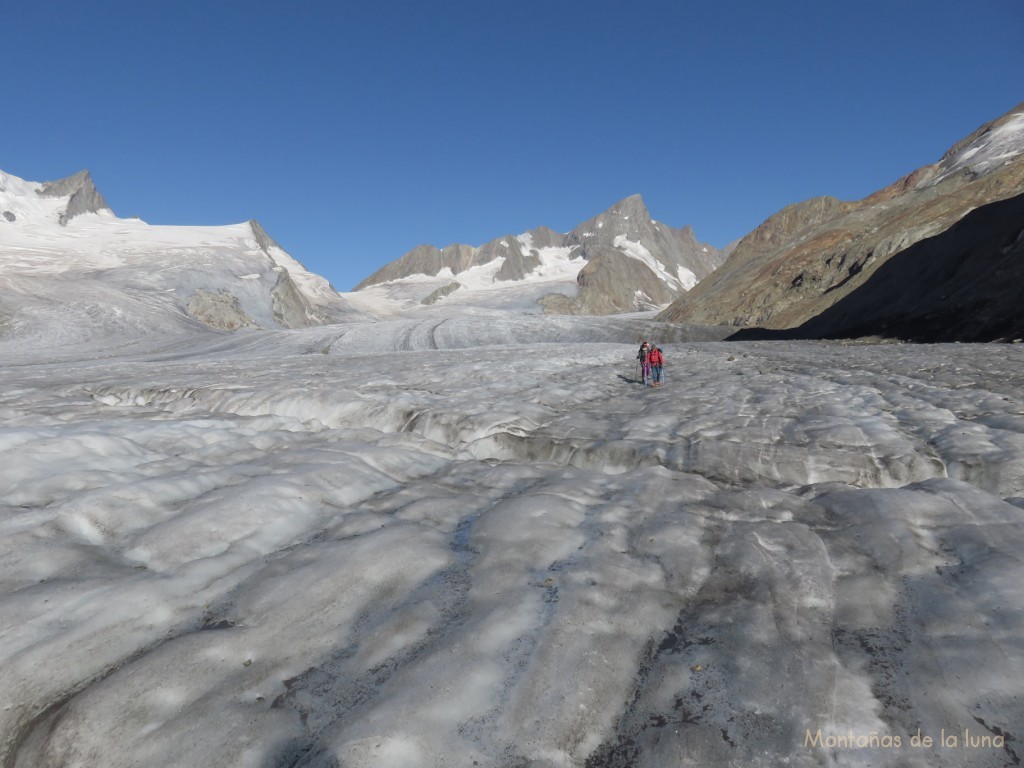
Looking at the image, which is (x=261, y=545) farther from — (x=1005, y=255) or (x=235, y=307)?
Answer: (x=235, y=307)

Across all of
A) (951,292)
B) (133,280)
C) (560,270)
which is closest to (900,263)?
(951,292)

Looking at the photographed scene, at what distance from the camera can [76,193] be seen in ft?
275

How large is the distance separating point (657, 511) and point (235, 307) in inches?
1942

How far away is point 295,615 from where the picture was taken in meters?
3.61

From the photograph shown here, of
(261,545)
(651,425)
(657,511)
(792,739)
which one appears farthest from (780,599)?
(651,425)

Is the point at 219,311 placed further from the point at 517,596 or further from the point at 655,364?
the point at 517,596

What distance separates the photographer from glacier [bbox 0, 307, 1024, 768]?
8.84 ft

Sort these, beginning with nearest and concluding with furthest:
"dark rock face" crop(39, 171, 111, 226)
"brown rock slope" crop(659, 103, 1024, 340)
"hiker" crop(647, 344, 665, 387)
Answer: "hiker" crop(647, 344, 665, 387) → "brown rock slope" crop(659, 103, 1024, 340) → "dark rock face" crop(39, 171, 111, 226)

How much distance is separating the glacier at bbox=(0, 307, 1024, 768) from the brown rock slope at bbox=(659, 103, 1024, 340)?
25166mm

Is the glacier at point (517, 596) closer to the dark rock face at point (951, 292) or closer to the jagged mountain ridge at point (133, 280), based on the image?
the dark rock face at point (951, 292)

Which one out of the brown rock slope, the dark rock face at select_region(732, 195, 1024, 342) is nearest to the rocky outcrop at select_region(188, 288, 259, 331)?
the dark rock face at select_region(732, 195, 1024, 342)

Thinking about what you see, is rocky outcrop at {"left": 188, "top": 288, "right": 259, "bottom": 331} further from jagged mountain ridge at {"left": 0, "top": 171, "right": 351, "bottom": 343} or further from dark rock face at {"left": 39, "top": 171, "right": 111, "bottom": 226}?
dark rock face at {"left": 39, "top": 171, "right": 111, "bottom": 226}

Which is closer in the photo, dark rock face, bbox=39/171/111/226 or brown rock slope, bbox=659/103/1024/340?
brown rock slope, bbox=659/103/1024/340

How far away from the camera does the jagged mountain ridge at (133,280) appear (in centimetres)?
3472
